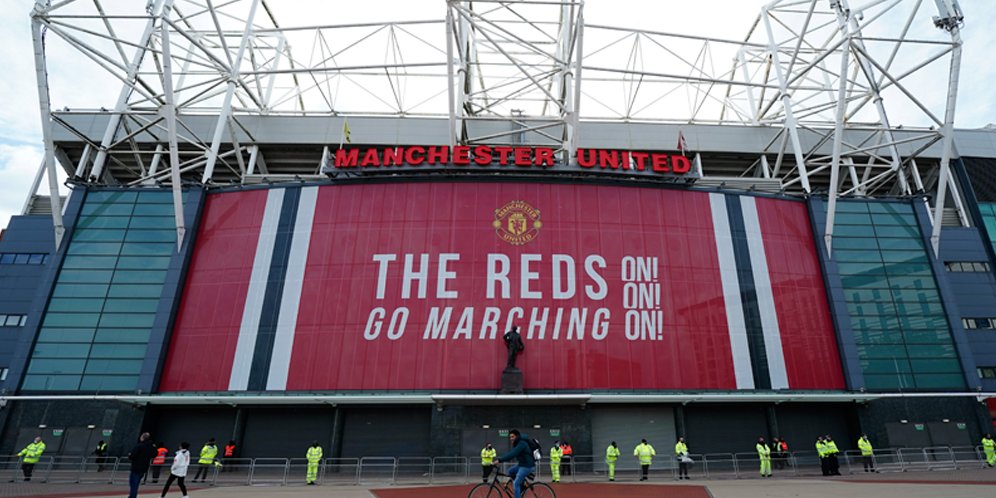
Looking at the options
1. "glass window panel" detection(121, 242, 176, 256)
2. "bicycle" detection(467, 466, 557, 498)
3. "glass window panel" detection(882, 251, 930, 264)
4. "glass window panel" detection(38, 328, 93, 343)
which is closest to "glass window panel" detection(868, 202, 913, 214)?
"glass window panel" detection(882, 251, 930, 264)

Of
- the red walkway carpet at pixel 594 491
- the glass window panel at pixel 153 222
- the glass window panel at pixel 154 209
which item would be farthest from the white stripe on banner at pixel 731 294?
the glass window panel at pixel 154 209

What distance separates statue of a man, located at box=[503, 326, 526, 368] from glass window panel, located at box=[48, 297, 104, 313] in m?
24.3

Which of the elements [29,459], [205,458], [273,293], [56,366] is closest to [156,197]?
[56,366]

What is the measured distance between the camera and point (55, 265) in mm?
31391

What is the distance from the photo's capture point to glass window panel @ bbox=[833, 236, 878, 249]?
33.3m

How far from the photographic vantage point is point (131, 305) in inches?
1198

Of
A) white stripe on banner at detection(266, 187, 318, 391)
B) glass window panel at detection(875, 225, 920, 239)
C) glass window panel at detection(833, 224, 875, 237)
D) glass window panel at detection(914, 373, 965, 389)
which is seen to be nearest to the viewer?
white stripe on banner at detection(266, 187, 318, 391)

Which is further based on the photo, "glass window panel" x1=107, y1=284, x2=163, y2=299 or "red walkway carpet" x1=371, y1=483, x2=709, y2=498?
"glass window panel" x1=107, y1=284, x2=163, y2=299

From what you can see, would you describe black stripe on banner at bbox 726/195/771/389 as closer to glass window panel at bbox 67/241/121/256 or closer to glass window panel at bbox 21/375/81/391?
glass window panel at bbox 21/375/81/391

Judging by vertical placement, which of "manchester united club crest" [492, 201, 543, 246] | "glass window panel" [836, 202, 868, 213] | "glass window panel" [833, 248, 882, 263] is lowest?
"glass window panel" [833, 248, 882, 263]

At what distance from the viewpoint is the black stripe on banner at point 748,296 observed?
29.3 metres

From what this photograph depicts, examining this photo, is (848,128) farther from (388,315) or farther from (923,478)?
(388,315)

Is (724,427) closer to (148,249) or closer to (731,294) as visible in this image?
(731,294)

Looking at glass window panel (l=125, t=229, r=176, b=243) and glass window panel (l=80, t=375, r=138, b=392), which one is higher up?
glass window panel (l=125, t=229, r=176, b=243)
